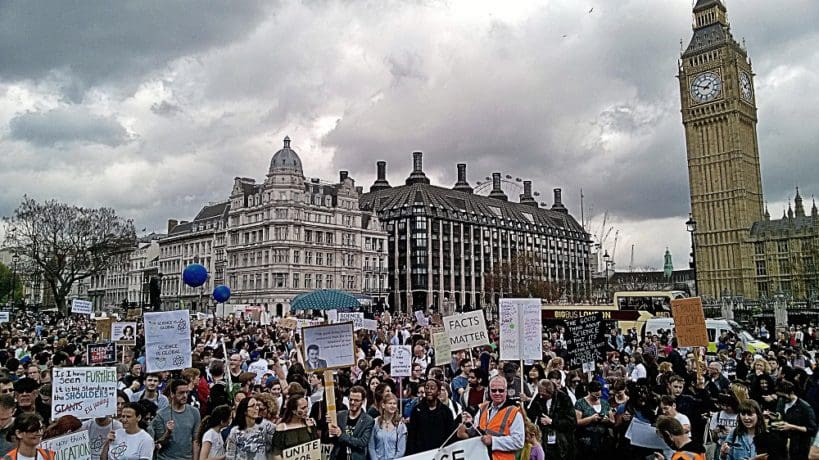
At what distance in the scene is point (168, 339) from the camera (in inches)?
408

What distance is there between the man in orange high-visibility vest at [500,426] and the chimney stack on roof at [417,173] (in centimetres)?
10598

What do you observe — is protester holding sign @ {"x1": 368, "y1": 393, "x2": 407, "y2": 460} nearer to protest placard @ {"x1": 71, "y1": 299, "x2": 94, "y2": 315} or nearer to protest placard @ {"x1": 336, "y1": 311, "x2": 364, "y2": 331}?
protest placard @ {"x1": 336, "y1": 311, "x2": 364, "y2": 331}

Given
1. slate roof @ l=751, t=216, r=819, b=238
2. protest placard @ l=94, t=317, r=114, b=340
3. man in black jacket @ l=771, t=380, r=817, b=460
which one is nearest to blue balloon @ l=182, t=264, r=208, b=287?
protest placard @ l=94, t=317, r=114, b=340

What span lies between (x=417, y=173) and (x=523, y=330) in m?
103

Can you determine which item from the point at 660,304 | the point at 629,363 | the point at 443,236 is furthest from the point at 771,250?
the point at 629,363

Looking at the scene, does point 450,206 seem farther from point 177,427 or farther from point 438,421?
point 177,427

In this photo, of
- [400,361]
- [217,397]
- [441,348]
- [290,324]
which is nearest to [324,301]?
[290,324]

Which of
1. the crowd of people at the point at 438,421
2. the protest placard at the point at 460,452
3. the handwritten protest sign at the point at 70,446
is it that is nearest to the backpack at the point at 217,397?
the crowd of people at the point at 438,421

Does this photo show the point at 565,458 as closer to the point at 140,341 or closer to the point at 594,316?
the point at 594,316

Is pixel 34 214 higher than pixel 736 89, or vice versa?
pixel 736 89

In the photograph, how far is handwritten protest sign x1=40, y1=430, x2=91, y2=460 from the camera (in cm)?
583

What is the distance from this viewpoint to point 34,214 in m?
51.5

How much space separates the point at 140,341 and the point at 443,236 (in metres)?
84.6

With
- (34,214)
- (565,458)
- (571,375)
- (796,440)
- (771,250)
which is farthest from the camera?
(771,250)
